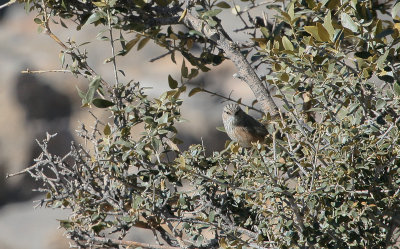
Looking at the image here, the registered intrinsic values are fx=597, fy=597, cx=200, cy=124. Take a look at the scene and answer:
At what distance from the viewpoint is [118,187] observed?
153 centimetres

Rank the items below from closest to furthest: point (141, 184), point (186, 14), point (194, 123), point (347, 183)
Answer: point (347, 183) < point (141, 184) < point (186, 14) < point (194, 123)

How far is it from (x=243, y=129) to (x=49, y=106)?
190 cm

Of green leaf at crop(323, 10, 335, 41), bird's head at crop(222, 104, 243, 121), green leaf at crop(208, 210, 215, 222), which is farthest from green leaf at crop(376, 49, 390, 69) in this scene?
bird's head at crop(222, 104, 243, 121)

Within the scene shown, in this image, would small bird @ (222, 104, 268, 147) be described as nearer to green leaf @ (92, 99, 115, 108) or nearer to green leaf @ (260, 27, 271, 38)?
green leaf @ (260, 27, 271, 38)

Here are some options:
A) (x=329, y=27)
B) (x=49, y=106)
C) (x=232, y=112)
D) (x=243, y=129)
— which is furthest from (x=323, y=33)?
(x=49, y=106)

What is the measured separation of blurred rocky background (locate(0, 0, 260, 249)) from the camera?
4.13 m

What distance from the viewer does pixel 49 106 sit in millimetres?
4371

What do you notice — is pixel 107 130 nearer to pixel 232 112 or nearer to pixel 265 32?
pixel 265 32

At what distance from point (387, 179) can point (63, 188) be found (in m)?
0.79

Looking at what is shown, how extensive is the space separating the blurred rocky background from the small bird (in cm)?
90

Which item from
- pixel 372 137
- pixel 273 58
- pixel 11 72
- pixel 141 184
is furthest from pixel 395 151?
pixel 11 72

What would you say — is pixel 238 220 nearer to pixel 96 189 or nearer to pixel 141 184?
pixel 141 184

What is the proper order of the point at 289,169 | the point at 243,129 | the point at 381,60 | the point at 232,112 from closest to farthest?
1. the point at 381,60
2. the point at 289,169
3. the point at 243,129
4. the point at 232,112

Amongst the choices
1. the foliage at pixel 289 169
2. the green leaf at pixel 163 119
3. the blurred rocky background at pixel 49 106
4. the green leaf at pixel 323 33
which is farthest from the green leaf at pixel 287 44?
the blurred rocky background at pixel 49 106
